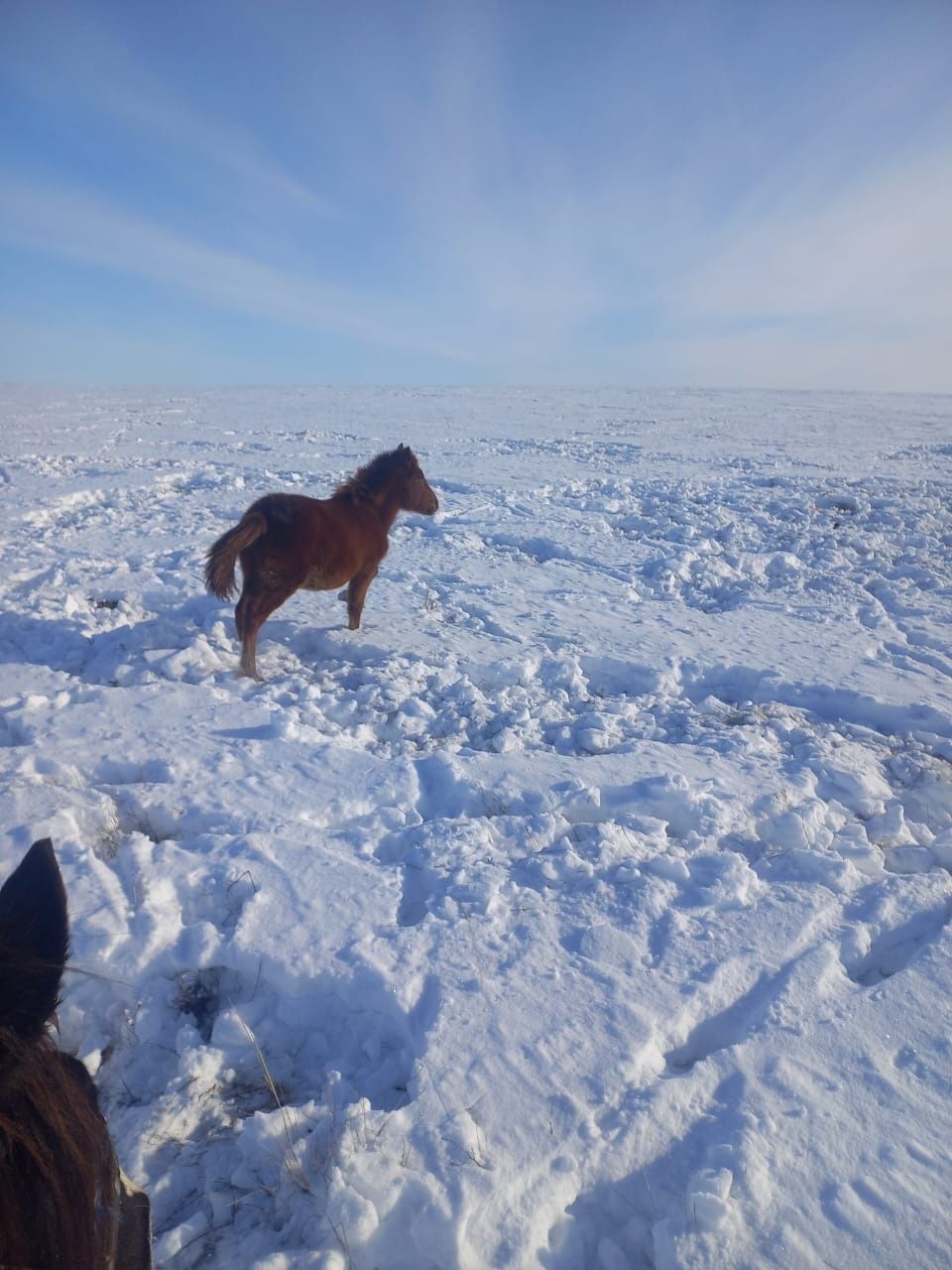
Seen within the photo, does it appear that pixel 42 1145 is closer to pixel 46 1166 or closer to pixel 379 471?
pixel 46 1166

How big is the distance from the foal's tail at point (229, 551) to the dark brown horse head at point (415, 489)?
184 centimetres

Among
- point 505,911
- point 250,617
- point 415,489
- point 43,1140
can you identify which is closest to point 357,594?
point 250,617

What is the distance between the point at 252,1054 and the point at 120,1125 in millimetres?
382

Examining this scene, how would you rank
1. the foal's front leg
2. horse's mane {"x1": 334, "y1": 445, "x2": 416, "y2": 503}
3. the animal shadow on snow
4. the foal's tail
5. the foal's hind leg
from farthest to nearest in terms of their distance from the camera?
horse's mane {"x1": 334, "y1": 445, "x2": 416, "y2": 503}
the foal's front leg
the foal's hind leg
the foal's tail
the animal shadow on snow

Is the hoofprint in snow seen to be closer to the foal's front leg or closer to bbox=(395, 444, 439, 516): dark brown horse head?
the foal's front leg

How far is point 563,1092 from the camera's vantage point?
6.00ft

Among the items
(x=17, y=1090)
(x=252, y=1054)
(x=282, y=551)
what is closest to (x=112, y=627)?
(x=282, y=551)

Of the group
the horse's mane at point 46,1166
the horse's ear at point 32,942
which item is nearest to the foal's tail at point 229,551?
the horse's ear at point 32,942

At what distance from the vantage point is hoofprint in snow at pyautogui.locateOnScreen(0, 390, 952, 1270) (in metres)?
1.60

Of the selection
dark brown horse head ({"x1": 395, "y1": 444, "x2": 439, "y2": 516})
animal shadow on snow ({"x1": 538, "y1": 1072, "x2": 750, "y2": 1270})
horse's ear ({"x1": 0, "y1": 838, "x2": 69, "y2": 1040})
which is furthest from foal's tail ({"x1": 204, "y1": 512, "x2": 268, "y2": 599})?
animal shadow on snow ({"x1": 538, "y1": 1072, "x2": 750, "y2": 1270})

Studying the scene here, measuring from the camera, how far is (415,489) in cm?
618

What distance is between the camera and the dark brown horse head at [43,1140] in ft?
3.08

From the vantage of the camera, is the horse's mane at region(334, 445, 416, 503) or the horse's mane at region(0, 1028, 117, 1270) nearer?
the horse's mane at region(0, 1028, 117, 1270)

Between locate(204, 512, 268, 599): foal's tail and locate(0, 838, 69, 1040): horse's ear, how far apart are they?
3.41 metres
